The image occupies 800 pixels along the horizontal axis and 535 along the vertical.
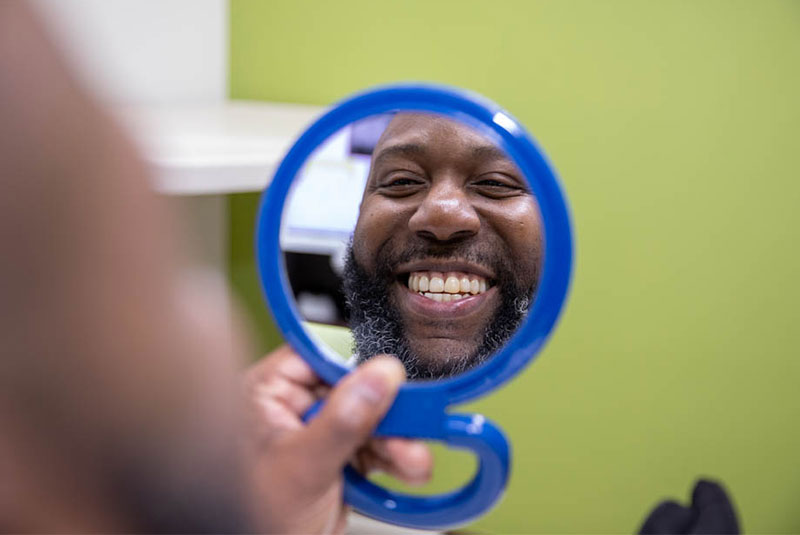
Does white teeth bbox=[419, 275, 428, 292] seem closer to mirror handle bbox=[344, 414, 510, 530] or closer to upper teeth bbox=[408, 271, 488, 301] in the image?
upper teeth bbox=[408, 271, 488, 301]

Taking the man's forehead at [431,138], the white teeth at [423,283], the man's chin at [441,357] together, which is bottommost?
the man's chin at [441,357]

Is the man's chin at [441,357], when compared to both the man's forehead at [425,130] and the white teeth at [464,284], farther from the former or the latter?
the man's forehead at [425,130]

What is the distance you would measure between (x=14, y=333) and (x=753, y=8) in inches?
41.8

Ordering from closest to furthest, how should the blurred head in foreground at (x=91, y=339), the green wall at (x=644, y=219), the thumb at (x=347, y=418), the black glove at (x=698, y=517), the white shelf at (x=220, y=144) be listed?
1. the blurred head in foreground at (x=91, y=339)
2. the thumb at (x=347, y=418)
3. the black glove at (x=698, y=517)
4. the white shelf at (x=220, y=144)
5. the green wall at (x=644, y=219)

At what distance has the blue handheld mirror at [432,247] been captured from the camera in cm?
45

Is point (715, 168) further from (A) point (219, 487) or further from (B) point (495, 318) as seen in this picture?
(A) point (219, 487)

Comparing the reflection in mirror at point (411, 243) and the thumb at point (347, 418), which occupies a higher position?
the reflection in mirror at point (411, 243)

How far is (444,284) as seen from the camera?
614 millimetres

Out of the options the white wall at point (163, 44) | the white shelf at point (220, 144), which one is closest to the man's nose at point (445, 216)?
the white shelf at point (220, 144)

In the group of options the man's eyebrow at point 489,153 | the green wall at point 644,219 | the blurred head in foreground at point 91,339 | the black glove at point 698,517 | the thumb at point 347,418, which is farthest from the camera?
the green wall at point 644,219

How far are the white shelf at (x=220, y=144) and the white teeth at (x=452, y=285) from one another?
0.15 meters

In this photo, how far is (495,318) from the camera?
56cm

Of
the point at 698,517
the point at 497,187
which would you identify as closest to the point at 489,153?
the point at 497,187

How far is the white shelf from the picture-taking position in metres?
0.74
